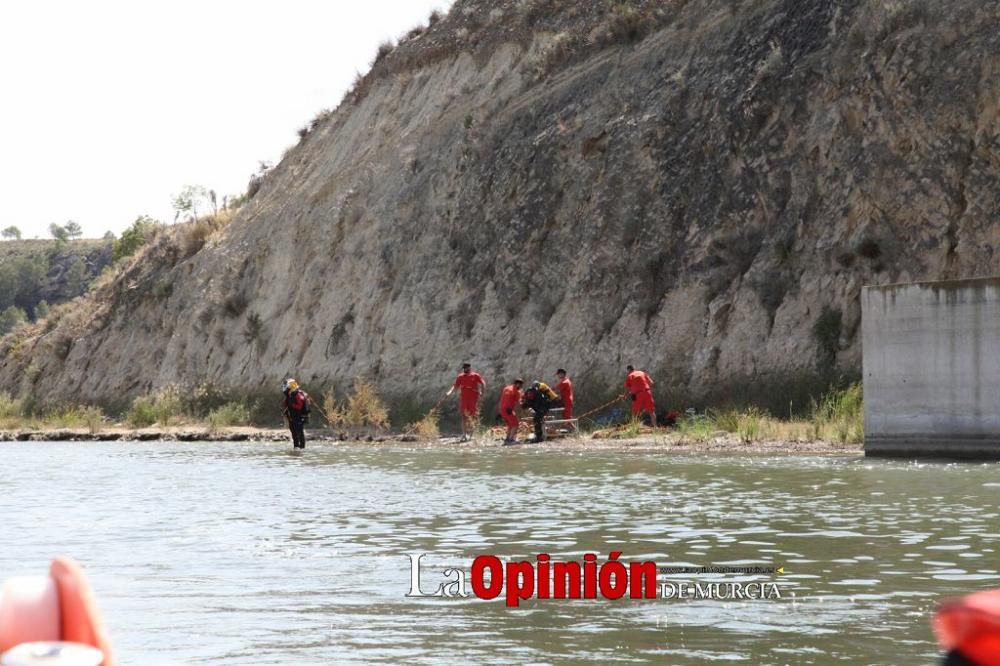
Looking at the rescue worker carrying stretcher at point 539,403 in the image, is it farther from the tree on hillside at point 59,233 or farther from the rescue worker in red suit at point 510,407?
the tree on hillside at point 59,233

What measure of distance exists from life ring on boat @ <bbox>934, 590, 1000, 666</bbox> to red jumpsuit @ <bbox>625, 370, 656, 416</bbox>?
1110 inches

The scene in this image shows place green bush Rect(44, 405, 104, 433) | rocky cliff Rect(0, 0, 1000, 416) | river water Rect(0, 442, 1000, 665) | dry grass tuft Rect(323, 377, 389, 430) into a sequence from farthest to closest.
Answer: green bush Rect(44, 405, 104, 433)
dry grass tuft Rect(323, 377, 389, 430)
rocky cliff Rect(0, 0, 1000, 416)
river water Rect(0, 442, 1000, 665)

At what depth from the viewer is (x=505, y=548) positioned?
13680mm

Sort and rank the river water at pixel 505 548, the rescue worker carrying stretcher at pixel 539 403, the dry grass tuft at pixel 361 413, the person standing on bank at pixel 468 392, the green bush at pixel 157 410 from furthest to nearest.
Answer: the green bush at pixel 157 410 < the dry grass tuft at pixel 361 413 < the person standing on bank at pixel 468 392 < the rescue worker carrying stretcher at pixel 539 403 < the river water at pixel 505 548

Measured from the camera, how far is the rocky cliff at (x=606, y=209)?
3312 cm

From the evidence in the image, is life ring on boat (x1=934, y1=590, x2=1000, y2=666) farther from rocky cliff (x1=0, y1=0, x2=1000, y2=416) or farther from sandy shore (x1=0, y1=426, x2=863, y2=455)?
rocky cliff (x1=0, y1=0, x2=1000, y2=416)

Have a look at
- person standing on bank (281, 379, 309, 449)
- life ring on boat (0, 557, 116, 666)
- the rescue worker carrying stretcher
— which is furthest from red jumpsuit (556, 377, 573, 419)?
life ring on boat (0, 557, 116, 666)

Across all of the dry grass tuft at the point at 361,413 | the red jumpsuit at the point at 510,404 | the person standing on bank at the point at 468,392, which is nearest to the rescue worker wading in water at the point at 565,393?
the red jumpsuit at the point at 510,404

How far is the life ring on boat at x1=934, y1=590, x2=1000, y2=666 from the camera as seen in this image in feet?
10.0

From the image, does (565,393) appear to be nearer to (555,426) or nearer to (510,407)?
(555,426)

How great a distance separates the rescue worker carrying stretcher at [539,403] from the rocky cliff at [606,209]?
13.1ft

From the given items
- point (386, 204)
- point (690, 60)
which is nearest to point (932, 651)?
point (690, 60)

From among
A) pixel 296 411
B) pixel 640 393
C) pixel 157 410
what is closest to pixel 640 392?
pixel 640 393

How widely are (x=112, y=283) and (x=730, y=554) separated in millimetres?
49756
